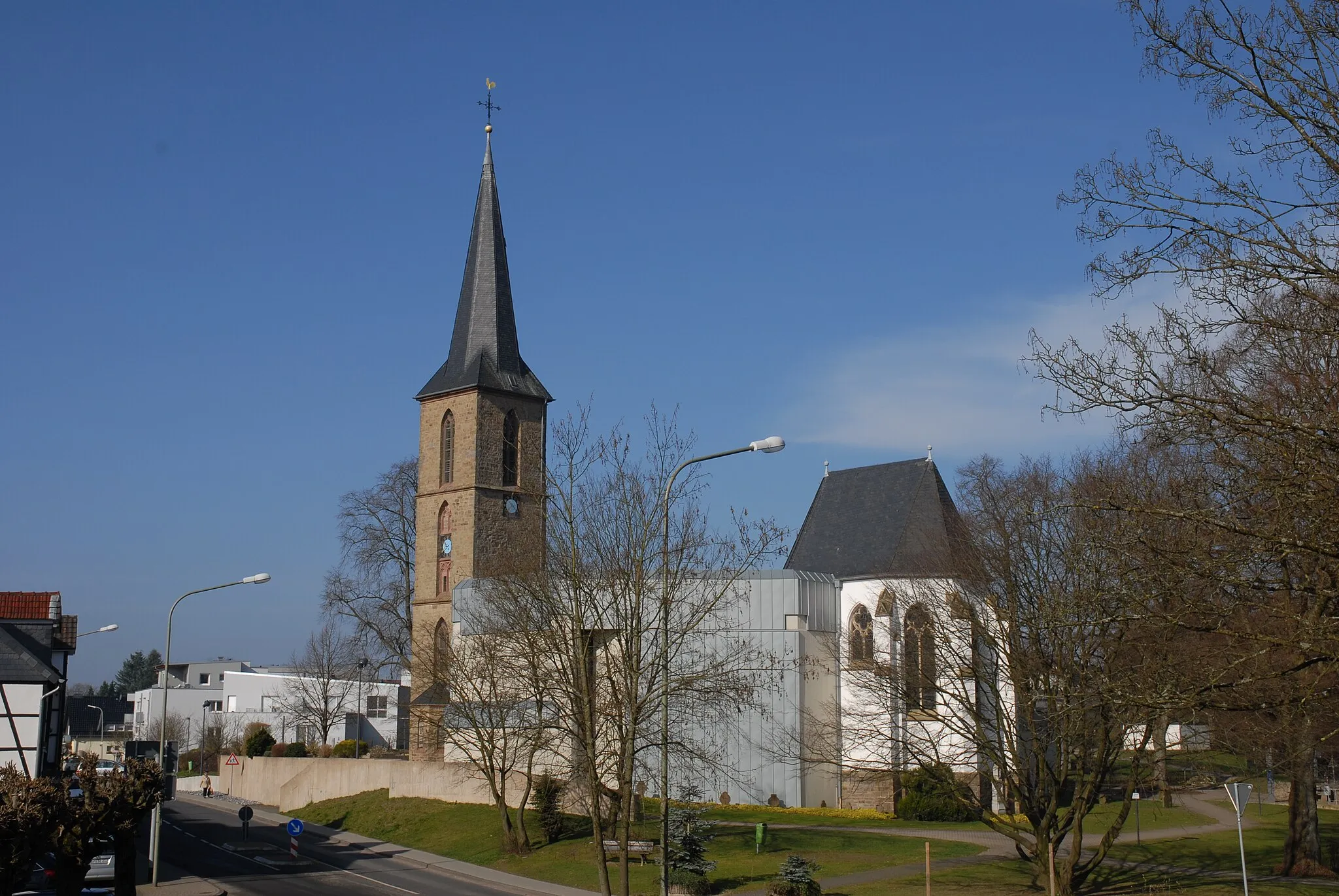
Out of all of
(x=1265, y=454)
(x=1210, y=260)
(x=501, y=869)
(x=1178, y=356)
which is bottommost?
(x=501, y=869)

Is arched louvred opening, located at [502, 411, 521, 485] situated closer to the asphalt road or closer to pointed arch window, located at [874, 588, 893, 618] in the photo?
the asphalt road

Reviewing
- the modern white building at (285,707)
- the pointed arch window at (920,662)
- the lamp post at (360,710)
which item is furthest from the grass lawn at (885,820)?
the lamp post at (360,710)

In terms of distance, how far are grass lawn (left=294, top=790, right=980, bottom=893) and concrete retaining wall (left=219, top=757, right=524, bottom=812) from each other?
0.71m

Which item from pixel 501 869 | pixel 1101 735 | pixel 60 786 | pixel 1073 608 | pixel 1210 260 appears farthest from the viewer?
pixel 501 869

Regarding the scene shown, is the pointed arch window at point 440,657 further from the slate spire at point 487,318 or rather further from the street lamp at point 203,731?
the street lamp at point 203,731

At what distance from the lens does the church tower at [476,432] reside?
53375 mm

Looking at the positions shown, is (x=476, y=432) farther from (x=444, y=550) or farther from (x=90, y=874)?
(x=90, y=874)

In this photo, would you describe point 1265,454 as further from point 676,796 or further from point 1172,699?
point 676,796

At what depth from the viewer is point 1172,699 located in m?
10.7

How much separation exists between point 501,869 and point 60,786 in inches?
576

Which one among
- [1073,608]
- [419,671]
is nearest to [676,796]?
[419,671]

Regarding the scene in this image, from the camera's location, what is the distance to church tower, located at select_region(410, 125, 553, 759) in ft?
175

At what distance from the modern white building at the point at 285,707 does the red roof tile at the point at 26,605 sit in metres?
28.7

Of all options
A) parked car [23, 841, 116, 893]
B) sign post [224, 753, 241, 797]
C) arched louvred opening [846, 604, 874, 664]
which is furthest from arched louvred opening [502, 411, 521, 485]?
parked car [23, 841, 116, 893]
